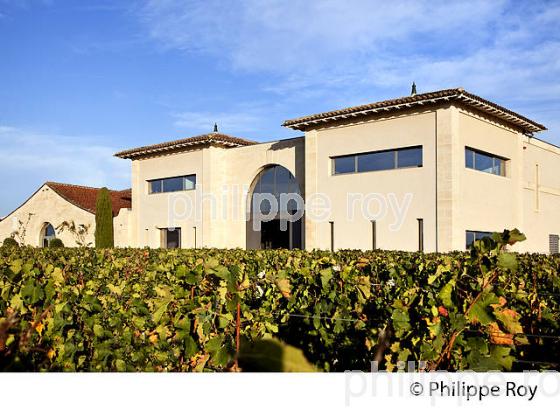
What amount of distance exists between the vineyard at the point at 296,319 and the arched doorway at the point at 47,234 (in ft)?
98.7

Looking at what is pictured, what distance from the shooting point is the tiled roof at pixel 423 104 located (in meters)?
17.3

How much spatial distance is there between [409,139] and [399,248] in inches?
150

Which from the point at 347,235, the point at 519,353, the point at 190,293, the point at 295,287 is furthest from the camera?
the point at 347,235

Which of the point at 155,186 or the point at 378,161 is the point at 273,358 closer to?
the point at 378,161

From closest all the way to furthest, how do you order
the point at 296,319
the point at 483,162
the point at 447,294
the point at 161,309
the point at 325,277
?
the point at 447,294 < the point at 161,309 < the point at 325,277 < the point at 296,319 < the point at 483,162

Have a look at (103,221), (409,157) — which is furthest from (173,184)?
(409,157)

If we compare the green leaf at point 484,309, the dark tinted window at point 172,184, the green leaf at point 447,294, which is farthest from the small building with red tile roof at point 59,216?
the green leaf at point 484,309

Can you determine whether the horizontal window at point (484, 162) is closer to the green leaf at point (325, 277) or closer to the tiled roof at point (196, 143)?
the tiled roof at point (196, 143)

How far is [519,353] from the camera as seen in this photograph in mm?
3732

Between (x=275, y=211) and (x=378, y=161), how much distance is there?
5.88 meters

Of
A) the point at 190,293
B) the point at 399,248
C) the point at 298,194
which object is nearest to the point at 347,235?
the point at 399,248

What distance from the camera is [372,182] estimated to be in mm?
19188
